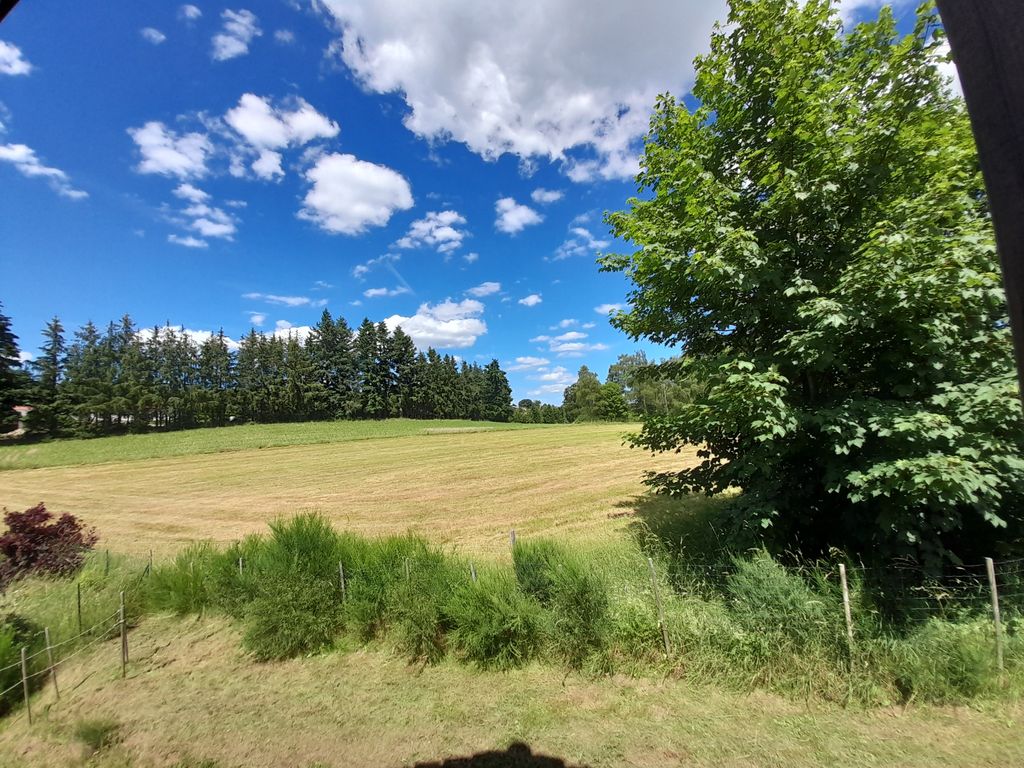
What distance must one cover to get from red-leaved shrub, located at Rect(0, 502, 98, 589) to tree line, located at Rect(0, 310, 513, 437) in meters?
70.8

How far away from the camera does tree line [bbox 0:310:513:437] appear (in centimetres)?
6512

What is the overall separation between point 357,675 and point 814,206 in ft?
30.9

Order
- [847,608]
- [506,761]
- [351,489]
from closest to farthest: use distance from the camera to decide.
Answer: [506,761]
[847,608]
[351,489]

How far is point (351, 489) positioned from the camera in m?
25.0

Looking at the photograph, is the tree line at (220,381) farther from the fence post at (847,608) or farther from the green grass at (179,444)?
the fence post at (847,608)

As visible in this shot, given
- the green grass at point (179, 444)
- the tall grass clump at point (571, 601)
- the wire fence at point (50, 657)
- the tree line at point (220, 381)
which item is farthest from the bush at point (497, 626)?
the tree line at point (220, 381)

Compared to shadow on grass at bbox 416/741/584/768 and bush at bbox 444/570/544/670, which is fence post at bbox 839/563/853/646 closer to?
shadow on grass at bbox 416/741/584/768

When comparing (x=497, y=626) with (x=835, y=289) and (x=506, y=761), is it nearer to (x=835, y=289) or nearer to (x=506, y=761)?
(x=506, y=761)

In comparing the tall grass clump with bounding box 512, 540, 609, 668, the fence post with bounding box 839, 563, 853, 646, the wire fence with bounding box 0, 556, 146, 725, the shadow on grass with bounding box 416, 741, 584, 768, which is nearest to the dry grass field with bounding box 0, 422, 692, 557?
the tall grass clump with bounding box 512, 540, 609, 668

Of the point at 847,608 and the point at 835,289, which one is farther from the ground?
the point at 835,289

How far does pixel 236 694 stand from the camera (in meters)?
6.54

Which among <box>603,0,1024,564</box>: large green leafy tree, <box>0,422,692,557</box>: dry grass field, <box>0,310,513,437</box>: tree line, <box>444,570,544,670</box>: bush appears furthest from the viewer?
<box>0,310,513,437</box>: tree line

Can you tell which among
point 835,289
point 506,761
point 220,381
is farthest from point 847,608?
point 220,381

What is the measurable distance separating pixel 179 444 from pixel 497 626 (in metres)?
58.6
